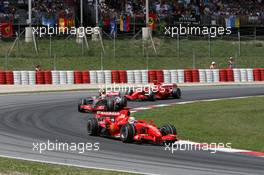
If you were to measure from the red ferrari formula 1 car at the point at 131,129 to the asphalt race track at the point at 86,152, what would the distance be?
0.64ft

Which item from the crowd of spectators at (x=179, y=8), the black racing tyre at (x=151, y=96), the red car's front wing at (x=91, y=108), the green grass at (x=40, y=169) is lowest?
the black racing tyre at (x=151, y=96)

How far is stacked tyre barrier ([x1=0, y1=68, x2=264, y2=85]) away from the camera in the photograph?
3594 cm

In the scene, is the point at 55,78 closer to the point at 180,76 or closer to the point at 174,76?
the point at 174,76

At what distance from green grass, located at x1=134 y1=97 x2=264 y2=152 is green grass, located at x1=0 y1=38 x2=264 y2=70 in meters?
14.6

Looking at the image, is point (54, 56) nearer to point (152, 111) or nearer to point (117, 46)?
point (117, 46)

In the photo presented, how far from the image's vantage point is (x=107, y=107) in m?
19.5

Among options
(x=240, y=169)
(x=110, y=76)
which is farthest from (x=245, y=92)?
(x=240, y=169)

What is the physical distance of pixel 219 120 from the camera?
68.9 feet

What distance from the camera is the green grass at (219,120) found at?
56.9 ft

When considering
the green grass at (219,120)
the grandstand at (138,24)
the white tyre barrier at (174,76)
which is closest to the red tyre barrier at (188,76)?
the white tyre barrier at (174,76)

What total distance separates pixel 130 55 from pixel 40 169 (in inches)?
1209

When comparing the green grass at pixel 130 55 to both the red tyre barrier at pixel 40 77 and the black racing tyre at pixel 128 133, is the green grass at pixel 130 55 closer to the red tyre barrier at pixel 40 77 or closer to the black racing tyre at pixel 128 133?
the red tyre barrier at pixel 40 77

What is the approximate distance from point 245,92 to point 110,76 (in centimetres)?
726

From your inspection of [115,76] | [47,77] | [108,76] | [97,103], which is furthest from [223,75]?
[97,103]
